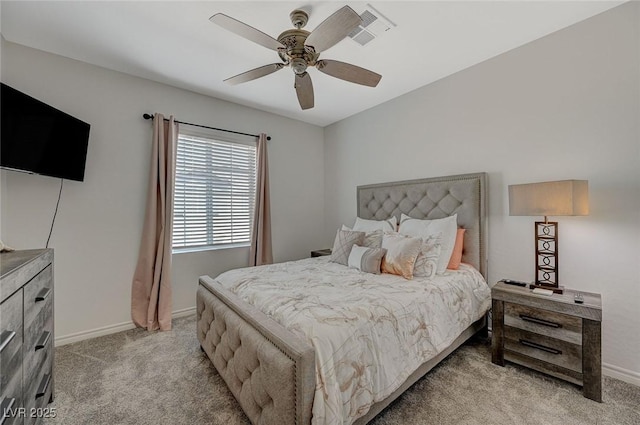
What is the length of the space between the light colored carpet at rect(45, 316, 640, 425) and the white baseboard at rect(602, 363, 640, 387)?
0.17 feet

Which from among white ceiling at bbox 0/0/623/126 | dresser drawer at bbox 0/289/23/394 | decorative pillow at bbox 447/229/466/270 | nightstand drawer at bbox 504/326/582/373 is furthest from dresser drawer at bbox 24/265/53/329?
nightstand drawer at bbox 504/326/582/373

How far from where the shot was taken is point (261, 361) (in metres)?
1.37

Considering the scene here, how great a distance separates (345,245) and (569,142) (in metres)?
2.13

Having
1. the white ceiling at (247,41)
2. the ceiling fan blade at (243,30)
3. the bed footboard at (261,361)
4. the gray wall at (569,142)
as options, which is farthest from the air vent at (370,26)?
Result: the bed footboard at (261,361)

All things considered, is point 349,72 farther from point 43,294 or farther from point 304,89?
point 43,294

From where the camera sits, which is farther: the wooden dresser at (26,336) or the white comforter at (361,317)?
the white comforter at (361,317)

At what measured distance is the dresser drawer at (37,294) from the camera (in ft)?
4.39

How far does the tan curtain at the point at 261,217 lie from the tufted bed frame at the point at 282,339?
135cm

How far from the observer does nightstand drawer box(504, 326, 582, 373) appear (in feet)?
6.13

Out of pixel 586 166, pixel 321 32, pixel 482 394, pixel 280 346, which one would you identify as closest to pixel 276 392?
pixel 280 346

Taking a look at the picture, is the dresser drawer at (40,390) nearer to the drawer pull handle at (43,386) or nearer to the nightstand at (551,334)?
the drawer pull handle at (43,386)

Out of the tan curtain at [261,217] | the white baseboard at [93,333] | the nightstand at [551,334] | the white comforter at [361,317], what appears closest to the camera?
the white comforter at [361,317]

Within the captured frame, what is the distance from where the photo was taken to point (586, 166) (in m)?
2.16

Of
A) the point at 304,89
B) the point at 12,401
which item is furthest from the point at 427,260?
the point at 12,401
